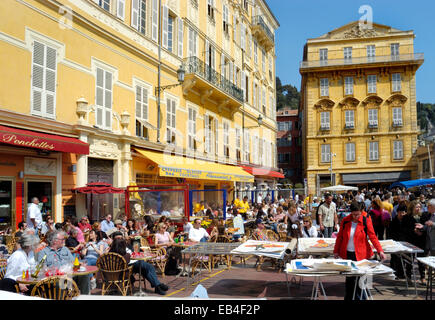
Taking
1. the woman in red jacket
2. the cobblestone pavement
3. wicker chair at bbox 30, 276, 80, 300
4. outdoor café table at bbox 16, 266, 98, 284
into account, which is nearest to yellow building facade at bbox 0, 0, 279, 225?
outdoor café table at bbox 16, 266, 98, 284

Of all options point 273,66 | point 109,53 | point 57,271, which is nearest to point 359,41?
point 273,66

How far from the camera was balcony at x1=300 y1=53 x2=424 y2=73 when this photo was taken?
36.8 meters

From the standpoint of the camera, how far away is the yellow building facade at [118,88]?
32.8 feet

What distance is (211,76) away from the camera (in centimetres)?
1989

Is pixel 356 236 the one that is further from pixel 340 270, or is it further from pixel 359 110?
pixel 359 110

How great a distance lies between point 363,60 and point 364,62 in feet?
0.80

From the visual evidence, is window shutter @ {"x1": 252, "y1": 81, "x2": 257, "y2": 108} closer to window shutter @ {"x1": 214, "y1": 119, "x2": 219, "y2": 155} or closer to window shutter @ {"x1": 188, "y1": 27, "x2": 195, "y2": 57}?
window shutter @ {"x1": 214, "y1": 119, "x2": 219, "y2": 155}

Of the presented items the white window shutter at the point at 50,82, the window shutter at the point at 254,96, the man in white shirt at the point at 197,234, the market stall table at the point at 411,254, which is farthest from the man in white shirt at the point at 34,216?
the window shutter at the point at 254,96

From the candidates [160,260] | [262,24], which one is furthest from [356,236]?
[262,24]

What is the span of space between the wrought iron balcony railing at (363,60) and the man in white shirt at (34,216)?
1366 inches

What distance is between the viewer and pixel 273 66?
33688 mm

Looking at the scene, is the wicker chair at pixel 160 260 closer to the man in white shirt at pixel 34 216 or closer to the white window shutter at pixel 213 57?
the man in white shirt at pixel 34 216

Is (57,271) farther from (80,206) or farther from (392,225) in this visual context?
(80,206)
